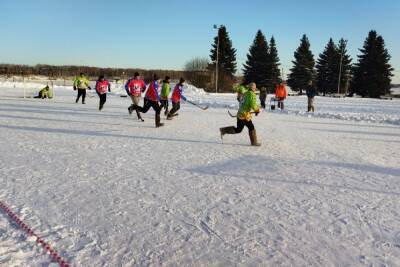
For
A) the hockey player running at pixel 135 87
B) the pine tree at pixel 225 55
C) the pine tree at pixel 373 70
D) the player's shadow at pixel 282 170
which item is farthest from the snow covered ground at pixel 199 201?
the pine tree at pixel 225 55

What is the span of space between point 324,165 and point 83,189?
4.38 metres

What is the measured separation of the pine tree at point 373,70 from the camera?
5500 centimetres

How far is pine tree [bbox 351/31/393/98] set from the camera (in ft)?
180

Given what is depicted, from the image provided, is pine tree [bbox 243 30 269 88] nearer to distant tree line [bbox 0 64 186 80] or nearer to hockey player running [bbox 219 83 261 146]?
distant tree line [bbox 0 64 186 80]

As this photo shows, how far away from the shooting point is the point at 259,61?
63500mm

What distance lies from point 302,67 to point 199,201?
6156 centimetres

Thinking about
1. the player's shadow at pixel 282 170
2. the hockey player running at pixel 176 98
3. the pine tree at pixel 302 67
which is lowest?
the player's shadow at pixel 282 170

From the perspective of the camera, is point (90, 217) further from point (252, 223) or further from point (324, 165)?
point (324, 165)

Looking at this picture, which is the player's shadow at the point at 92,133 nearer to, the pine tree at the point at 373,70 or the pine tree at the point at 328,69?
the pine tree at the point at 373,70

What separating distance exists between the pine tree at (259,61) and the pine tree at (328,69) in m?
8.24

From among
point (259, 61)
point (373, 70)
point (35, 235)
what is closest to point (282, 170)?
point (35, 235)

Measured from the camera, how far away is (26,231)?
13.6 ft

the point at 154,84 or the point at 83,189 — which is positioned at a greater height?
the point at 154,84

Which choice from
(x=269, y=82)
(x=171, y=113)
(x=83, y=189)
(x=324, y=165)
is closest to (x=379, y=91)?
(x=269, y=82)
